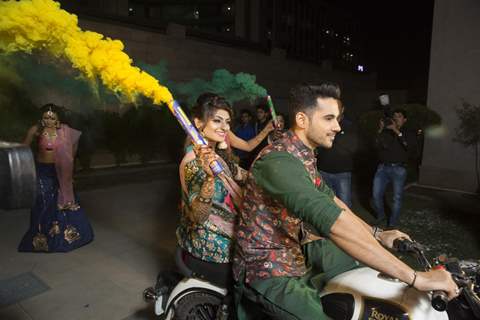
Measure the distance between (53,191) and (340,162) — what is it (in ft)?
14.7

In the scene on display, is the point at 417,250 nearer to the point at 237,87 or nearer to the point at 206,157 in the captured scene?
the point at 206,157

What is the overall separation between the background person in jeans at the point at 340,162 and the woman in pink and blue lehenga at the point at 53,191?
3.89 meters

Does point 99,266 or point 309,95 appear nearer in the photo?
point 309,95

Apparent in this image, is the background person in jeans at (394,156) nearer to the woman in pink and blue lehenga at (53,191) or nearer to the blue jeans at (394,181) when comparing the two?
the blue jeans at (394,181)

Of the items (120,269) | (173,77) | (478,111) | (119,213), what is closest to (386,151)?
(478,111)

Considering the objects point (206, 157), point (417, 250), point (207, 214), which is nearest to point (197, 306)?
point (207, 214)

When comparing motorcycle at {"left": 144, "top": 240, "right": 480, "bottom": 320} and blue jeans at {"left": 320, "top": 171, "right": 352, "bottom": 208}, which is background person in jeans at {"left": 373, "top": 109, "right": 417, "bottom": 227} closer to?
blue jeans at {"left": 320, "top": 171, "right": 352, "bottom": 208}

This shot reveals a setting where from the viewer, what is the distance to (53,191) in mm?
5418

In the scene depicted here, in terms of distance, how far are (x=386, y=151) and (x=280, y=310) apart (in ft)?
16.3

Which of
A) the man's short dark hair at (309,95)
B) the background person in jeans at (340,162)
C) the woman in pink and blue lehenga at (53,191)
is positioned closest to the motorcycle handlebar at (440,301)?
the man's short dark hair at (309,95)

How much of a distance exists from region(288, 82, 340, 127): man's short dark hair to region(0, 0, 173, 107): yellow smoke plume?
887 mm

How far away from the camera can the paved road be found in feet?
12.5

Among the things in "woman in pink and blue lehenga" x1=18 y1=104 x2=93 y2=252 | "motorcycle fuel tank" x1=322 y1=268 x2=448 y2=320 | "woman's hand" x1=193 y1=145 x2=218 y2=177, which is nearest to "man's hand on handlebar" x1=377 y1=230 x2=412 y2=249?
"motorcycle fuel tank" x1=322 y1=268 x2=448 y2=320

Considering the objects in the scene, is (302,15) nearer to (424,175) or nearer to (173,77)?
(173,77)
